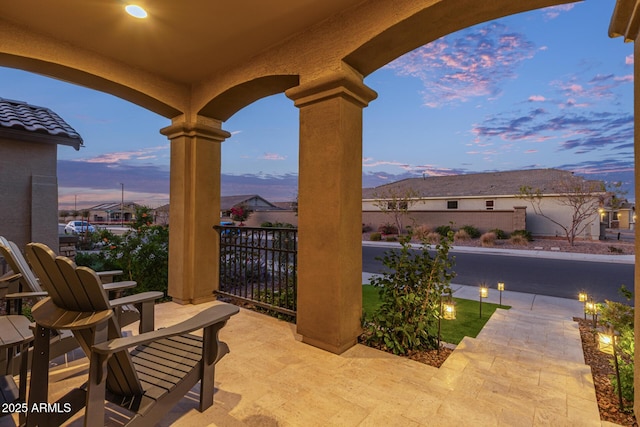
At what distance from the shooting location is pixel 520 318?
4293 mm

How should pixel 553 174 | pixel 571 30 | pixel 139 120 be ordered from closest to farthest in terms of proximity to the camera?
pixel 571 30 → pixel 553 174 → pixel 139 120

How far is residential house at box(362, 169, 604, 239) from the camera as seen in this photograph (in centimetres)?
1716

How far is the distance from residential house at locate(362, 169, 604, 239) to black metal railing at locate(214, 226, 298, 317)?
1234 cm

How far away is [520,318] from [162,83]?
20.6 ft

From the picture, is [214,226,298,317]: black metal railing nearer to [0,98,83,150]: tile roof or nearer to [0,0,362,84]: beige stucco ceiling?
[0,0,362,84]: beige stucco ceiling

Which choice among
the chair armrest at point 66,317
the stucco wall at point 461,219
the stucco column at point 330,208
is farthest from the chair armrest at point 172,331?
the stucco wall at point 461,219

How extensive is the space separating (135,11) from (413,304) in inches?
151

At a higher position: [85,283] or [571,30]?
[571,30]

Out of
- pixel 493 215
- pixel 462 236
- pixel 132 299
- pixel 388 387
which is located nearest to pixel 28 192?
pixel 132 299

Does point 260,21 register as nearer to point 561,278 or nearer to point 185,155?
point 185,155

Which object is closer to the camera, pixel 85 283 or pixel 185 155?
pixel 85 283

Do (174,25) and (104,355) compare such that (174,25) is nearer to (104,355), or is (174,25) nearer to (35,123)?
(104,355)

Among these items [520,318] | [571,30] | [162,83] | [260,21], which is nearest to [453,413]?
[520,318]

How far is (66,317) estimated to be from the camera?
4.33 ft
